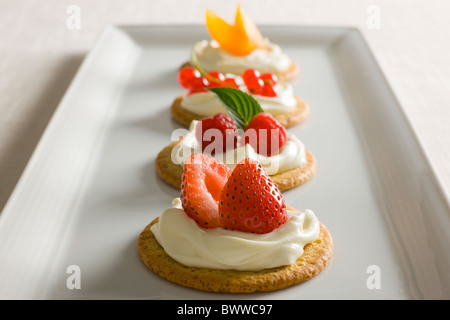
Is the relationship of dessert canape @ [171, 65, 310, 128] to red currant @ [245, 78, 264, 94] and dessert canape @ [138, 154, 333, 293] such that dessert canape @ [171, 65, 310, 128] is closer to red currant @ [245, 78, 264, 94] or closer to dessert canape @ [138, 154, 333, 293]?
red currant @ [245, 78, 264, 94]

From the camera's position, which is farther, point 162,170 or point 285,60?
point 285,60

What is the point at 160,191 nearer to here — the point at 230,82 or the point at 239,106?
the point at 239,106

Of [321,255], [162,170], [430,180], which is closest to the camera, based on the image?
[321,255]

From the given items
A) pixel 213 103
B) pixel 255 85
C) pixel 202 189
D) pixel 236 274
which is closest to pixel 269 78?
pixel 255 85

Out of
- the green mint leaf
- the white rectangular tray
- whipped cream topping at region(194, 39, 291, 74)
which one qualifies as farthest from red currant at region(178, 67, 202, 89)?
the green mint leaf

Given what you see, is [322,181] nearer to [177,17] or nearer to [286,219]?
[286,219]
